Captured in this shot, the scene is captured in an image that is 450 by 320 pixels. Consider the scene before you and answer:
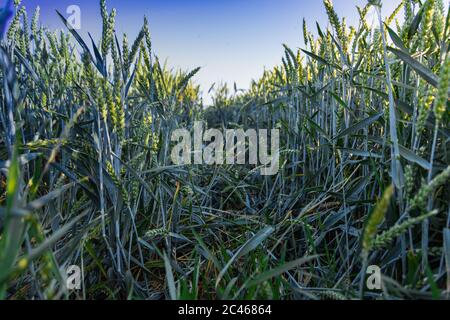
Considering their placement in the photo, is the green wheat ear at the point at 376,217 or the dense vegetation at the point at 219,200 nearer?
the green wheat ear at the point at 376,217

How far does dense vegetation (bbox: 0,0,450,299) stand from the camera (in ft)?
1.79

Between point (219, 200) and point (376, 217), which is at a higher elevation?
point (376, 217)

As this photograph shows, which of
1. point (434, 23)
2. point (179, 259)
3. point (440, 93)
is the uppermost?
point (434, 23)

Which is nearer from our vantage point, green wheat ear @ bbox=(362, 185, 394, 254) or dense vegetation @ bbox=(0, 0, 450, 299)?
green wheat ear @ bbox=(362, 185, 394, 254)

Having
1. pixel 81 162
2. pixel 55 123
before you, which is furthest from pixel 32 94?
pixel 81 162

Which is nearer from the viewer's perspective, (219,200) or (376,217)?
(376,217)

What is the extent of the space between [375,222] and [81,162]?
609 millimetres

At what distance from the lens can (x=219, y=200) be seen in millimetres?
1258

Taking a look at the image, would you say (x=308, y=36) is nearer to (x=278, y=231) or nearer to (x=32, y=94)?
(x=278, y=231)

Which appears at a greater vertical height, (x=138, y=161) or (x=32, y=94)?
(x=32, y=94)

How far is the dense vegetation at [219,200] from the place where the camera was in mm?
547

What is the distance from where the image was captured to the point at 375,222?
0.44 metres
